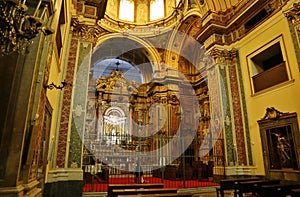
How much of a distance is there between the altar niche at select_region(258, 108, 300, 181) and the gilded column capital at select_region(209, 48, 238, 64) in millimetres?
2851

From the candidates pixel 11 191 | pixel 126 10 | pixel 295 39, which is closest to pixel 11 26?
pixel 11 191

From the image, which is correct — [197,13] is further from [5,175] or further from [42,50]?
[5,175]

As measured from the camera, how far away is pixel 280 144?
23.6 feet

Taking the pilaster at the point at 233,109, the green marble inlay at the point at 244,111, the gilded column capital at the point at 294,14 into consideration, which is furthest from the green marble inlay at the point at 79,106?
the gilded column capital at the point at 294,14

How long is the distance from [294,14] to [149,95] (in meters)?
10.0

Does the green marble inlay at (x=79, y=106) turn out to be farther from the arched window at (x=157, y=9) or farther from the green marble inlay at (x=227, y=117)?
the arched window at (x=157, y=9)

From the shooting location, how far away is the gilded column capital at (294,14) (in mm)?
6707

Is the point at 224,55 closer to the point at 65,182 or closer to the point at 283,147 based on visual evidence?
the point at 283,147

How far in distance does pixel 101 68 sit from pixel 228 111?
1164 centimetres

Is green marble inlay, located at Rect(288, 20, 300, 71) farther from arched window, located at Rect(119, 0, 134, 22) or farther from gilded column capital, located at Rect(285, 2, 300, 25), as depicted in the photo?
arched window, located at Rect(119, 0, 134, 22)

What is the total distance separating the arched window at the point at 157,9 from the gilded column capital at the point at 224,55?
252 inches

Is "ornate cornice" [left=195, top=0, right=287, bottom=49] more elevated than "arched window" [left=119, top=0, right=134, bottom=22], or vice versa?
"arched window" [left=119, top=0, right=134, bottom=22]

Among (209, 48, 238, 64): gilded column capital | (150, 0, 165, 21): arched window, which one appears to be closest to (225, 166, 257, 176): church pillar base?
(209, 48, 238, 64): gilded column capital

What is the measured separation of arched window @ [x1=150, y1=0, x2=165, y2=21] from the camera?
14612 mm
